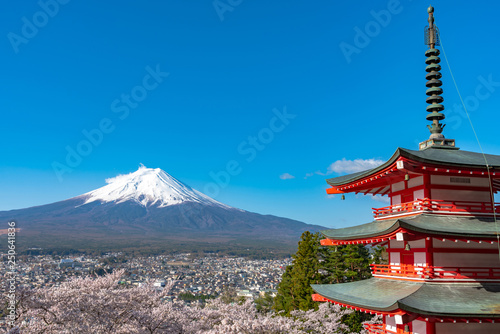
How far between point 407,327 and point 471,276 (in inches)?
103

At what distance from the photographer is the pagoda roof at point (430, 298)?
10344 millimetres

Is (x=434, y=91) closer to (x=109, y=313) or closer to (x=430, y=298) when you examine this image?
A: (x=430, y=298)

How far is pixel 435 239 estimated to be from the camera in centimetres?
1220

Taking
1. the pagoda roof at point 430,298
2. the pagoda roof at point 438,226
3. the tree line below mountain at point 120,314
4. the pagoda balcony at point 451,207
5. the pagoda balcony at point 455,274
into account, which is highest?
the pagoda balcony at point 451,207

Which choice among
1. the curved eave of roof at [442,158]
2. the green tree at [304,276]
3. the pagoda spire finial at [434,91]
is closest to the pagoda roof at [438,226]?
the curved eave of roof at [442,158]

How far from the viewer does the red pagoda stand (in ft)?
36.1

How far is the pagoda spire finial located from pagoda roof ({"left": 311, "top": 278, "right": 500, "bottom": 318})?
5.19 meters

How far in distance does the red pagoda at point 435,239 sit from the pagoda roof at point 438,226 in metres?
0.03

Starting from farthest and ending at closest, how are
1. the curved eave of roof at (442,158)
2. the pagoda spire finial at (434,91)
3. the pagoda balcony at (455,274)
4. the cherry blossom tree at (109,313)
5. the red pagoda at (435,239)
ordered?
the pagoda spire finial at (434,91), the cherry blossom tree at (109,313), the pagoda balcony at (455,274), the curved eave of roof at (442,158), the red pagoda at (435,239)

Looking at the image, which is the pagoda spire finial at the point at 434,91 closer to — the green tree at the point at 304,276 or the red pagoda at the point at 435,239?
the red pagoda at the point at 435,239

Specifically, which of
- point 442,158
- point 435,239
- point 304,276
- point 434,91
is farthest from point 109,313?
point 304,276

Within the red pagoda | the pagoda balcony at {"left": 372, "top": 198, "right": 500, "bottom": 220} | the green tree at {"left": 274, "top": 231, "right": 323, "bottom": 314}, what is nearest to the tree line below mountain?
the red pagoda

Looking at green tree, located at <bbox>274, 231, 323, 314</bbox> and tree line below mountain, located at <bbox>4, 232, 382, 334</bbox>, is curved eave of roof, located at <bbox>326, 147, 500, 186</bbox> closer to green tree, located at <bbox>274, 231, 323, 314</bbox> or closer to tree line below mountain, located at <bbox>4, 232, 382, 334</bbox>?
tree line below mountain, located at <bbox>4, 232, 382, 334</bbox>

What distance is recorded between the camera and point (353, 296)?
13.4 meters
